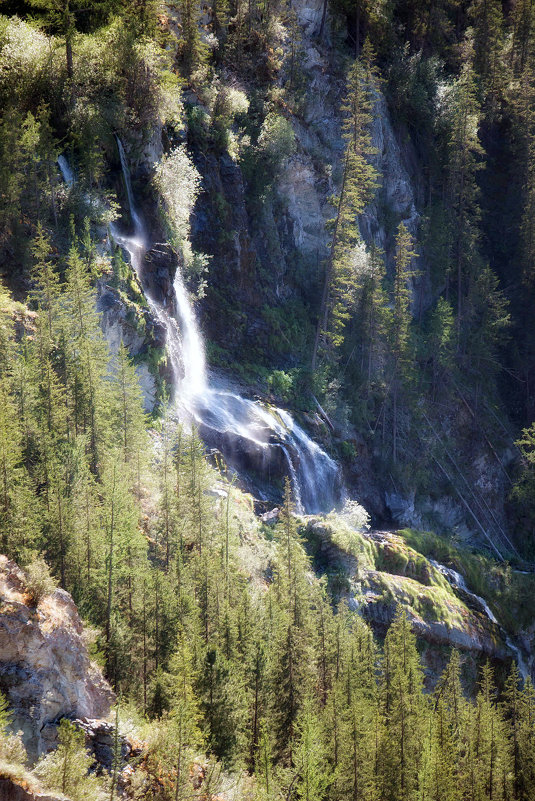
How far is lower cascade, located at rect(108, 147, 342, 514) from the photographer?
1216 inches

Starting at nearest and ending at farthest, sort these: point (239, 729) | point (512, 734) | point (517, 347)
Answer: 1. point (239, 729)
2. point (512, 734)
3. point (517, 347)

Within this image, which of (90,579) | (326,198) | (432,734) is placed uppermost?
(326,198)

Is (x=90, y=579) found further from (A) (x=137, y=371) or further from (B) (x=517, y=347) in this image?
(B) (x=517, y=347)

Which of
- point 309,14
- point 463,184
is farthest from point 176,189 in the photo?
point 463,184

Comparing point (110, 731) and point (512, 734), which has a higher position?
point (110, 731)

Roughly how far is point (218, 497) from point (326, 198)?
88.2 ft

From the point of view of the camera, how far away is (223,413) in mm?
33125

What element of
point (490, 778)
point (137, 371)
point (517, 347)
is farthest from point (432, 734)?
point (517, 347)

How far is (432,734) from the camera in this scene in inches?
736

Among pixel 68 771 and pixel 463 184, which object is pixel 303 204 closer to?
pixel 463 184

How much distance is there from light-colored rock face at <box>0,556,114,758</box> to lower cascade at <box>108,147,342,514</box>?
16168 mm

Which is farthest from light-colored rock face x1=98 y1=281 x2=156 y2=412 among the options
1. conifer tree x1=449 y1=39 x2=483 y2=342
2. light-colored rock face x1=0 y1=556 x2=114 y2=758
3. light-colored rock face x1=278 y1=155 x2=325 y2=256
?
conifer tree x1=449 y1=39 x2=483 y2=342

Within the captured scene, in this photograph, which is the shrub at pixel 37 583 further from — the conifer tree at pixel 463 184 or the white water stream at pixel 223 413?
the conifer tree at pixel 463 184

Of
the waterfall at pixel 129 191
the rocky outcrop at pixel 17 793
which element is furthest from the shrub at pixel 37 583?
the waterfall at pixel 129 191
